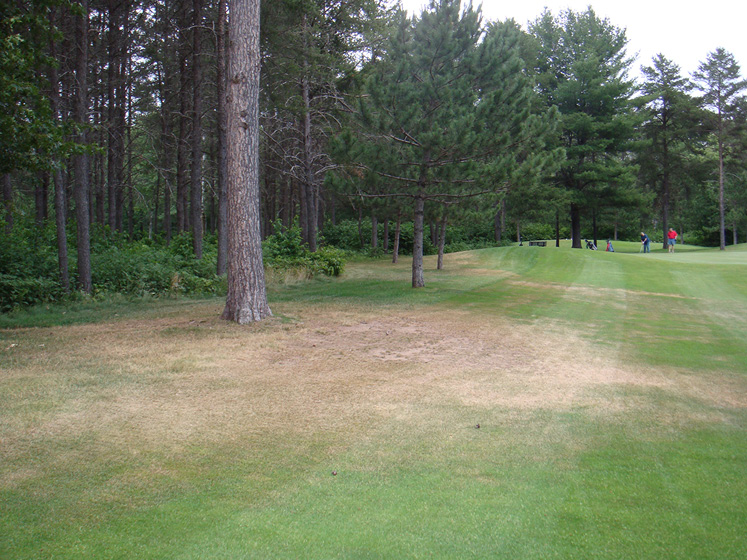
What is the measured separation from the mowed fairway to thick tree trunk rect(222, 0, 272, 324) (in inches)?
24.0

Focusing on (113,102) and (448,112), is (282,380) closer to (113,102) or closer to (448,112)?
(448,112)

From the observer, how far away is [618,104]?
36.3 metres

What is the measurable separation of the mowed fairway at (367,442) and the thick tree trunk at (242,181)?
61cm

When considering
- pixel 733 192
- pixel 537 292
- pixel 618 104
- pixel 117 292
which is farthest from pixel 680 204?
pixel 117 292

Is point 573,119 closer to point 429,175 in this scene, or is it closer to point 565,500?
point 429,175

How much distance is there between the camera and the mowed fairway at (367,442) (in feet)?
10.7

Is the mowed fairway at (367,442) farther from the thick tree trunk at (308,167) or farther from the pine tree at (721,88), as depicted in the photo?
the pine tree at (721,88)

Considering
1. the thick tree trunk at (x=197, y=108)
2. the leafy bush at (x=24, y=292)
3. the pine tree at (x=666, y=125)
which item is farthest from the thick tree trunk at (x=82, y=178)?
the pine tree at (x=666, y=125)

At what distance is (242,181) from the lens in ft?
31.9

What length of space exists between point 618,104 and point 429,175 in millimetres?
27526

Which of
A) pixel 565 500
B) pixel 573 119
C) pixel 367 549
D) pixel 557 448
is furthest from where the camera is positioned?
pixel 573 119

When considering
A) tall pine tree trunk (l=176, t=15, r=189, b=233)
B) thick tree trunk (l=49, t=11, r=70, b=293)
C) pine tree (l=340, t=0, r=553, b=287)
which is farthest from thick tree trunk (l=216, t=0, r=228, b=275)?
pine tree (l=340, t=0, r=553, b=287)

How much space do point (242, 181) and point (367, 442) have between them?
6.37 metres

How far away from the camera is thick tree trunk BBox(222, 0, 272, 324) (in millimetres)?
9711
